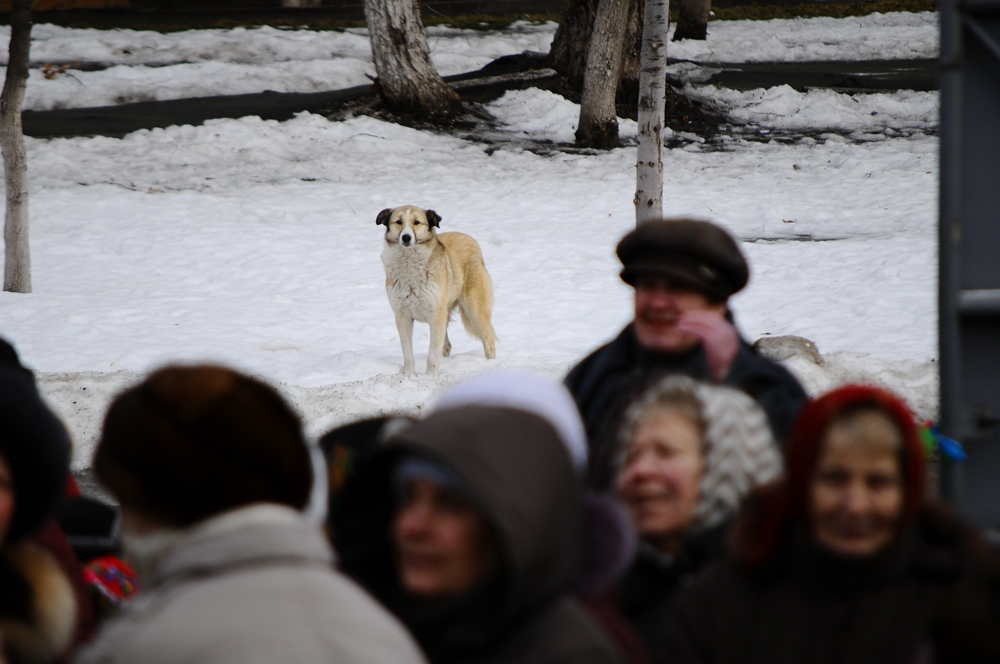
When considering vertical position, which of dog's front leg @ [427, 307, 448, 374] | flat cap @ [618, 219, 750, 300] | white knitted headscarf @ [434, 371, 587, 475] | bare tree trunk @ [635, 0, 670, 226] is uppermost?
bare tree trunk @ [635, 0, 670, 226]

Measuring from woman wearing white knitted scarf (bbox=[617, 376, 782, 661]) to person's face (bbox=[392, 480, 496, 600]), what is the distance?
1.98 ft

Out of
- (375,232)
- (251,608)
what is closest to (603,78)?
(375,232)

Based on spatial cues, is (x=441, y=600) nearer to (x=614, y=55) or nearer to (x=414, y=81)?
(x=614, y=55)

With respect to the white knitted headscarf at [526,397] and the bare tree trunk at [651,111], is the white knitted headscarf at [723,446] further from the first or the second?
the bare tree trunk at [651,111]

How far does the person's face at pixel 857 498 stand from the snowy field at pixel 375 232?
4657mm

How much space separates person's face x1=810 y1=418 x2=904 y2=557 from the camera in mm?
1979

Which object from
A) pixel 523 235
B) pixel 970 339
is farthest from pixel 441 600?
pixel 523 235

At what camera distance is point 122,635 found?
1.52 metres

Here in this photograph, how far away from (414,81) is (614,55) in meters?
3.93

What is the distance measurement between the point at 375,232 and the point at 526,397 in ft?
35.1

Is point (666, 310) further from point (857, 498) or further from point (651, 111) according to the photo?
point (651, 111)

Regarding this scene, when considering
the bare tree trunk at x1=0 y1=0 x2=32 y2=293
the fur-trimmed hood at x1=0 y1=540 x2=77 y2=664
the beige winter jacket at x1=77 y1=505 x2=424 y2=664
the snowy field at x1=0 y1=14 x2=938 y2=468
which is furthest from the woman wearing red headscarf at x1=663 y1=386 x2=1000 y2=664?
the bare tree trunk at x1=0 y1=0 x2=32 y2=293

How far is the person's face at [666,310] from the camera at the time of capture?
2.89 m

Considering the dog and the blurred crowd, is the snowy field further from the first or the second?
the blurred crowd
